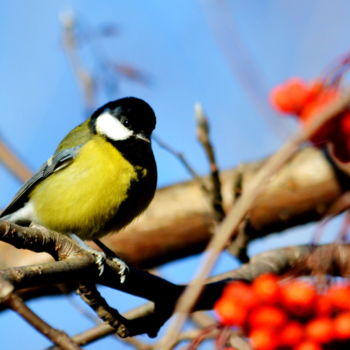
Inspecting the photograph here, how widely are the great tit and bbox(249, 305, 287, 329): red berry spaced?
1.70m

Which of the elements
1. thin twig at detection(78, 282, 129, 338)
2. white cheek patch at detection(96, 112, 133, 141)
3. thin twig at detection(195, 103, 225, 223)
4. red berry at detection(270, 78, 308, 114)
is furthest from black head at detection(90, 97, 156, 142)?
red berry at detection(270, 78, 308, 114)

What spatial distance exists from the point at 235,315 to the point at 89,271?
795mm

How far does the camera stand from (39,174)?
3.30 meters

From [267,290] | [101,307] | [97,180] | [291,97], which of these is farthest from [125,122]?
[267,290]

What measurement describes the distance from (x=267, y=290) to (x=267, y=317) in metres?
0.06

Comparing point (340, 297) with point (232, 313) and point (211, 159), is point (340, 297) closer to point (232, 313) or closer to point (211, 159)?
point (232, 313)

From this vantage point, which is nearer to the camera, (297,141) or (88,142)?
(297,141)

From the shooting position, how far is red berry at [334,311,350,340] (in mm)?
1281

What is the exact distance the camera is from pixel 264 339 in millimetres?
1311

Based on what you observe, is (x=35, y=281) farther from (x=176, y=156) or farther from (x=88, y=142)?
(x=88, y=142)

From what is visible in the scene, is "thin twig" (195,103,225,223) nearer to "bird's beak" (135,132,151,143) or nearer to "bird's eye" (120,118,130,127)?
"bird's beak" (135,132,151,143)

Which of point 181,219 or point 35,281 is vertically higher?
point 35,281

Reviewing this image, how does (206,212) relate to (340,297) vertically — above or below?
below

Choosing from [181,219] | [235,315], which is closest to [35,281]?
[235,315]
